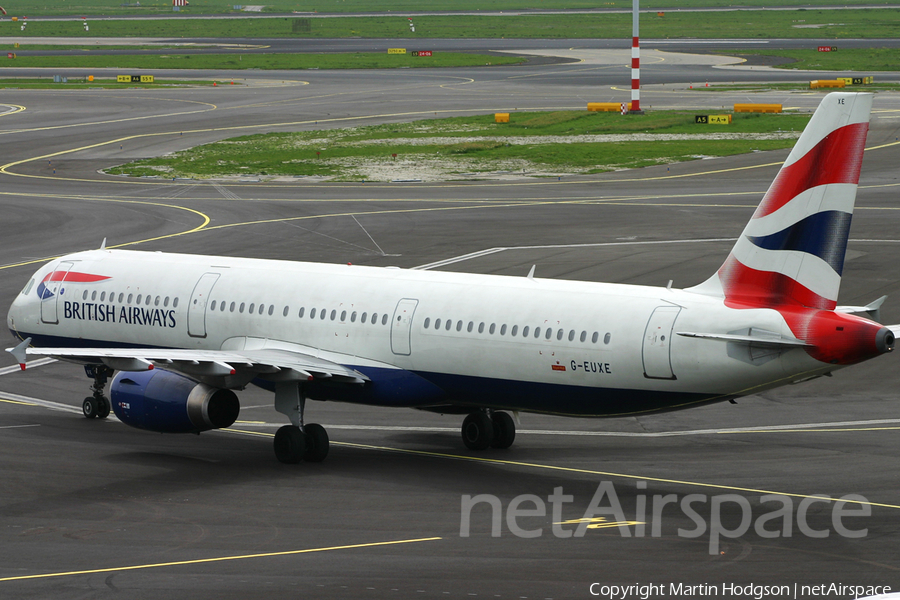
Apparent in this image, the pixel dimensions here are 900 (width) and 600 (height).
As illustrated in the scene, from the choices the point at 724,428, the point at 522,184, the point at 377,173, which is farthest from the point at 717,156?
the point at 724,428

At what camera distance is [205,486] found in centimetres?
2872

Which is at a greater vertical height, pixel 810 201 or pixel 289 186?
pixel 810 201

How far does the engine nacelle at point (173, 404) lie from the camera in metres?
30.5

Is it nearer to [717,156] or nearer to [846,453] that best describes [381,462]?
[846,453]

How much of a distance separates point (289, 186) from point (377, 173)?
22.8 feet

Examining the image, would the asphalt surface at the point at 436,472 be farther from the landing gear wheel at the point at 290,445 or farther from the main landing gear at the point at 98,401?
the main landing gear at the point at 98,401

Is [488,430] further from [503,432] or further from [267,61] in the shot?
[267,61]

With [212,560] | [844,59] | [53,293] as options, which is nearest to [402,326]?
[212,560]

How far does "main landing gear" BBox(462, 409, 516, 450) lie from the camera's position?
31859 mm

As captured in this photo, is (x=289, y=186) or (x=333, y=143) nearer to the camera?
(x=289, y=186)

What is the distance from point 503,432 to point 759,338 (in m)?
8.48

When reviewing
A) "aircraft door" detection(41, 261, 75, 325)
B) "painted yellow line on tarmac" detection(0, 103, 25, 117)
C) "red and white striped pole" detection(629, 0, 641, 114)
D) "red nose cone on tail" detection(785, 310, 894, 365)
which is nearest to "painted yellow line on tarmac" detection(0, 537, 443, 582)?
"red nose cone on tail" detection(785, 310, 894, 365)

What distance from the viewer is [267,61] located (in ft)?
574

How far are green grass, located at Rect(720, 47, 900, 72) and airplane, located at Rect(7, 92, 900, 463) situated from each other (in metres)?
126
